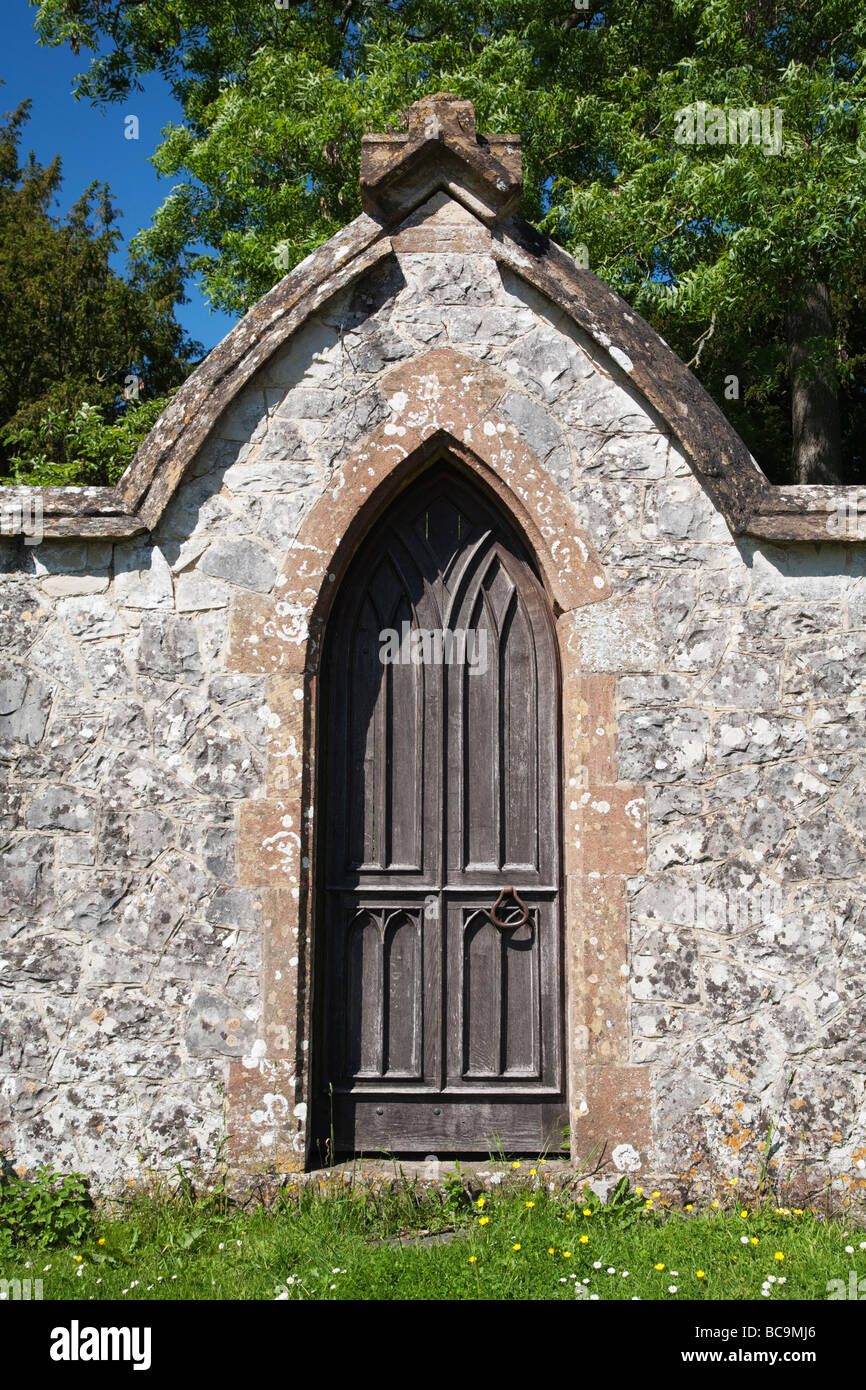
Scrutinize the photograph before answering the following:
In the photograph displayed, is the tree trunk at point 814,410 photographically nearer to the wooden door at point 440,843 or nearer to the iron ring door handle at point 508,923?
the wooden door at point 440,843

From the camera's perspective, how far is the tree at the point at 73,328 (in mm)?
11820

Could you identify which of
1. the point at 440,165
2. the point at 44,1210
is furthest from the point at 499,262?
the point at 44,1210

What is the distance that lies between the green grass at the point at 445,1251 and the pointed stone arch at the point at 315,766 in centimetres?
29

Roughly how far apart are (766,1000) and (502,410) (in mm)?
2736

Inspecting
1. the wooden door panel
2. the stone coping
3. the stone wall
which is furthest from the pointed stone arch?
the stone coping

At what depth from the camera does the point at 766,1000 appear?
424cm

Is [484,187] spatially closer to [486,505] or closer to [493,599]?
[486,505]

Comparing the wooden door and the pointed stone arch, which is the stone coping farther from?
the wooden door

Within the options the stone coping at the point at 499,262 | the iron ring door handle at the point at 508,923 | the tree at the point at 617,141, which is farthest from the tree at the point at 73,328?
the iron ring door handle at the point at 508,923

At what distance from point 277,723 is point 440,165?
2592mm

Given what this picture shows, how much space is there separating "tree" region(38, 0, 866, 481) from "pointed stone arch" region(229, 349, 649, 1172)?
3186 millimetres

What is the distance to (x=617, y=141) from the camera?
1023 centimetres

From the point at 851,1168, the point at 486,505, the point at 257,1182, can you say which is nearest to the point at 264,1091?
the point at 257,1182

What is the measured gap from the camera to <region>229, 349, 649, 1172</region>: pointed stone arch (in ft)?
13.7
